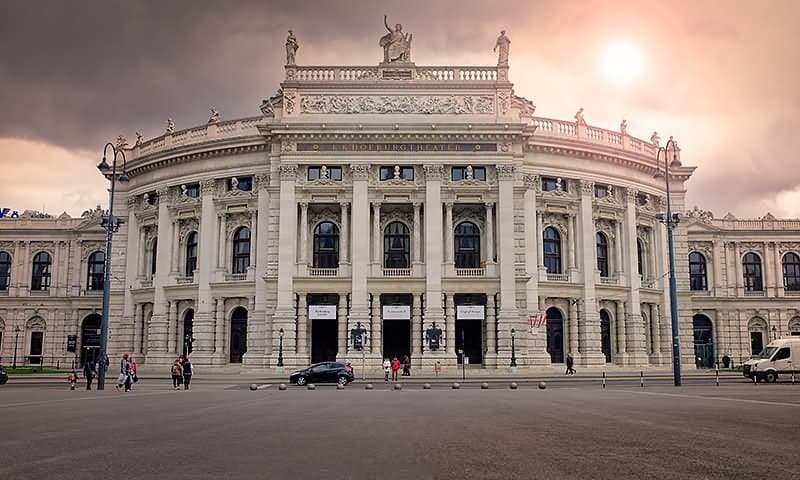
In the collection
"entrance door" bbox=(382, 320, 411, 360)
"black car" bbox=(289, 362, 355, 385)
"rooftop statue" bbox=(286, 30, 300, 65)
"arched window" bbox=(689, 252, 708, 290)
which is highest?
"rooftop statue" bbox=(286, 30, 300, 65)

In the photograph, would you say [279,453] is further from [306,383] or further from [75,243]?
[75,243]

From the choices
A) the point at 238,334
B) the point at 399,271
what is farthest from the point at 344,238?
the point at 238,334

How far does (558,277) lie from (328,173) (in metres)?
19.3

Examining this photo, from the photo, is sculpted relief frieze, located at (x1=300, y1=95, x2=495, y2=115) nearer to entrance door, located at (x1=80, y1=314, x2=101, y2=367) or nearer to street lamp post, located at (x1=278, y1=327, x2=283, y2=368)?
street lamp post, located at (x1=278, y1=327, x2=283, y2=368)

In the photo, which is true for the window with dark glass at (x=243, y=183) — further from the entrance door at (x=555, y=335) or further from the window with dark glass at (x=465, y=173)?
the entrance door at (x=555, y=335)

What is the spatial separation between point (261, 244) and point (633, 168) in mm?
31263

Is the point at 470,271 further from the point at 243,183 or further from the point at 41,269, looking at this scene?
the point at 41,269

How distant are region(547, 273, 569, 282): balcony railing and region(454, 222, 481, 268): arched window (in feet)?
19.1

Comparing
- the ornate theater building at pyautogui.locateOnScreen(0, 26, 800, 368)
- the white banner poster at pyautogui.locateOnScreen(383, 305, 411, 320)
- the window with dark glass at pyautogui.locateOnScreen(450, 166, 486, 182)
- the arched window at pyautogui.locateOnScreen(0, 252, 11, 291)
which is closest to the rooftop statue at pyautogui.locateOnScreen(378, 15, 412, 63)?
the ornate theater building at pyautogui.locateOnScreen(0, 26, 800, 368)

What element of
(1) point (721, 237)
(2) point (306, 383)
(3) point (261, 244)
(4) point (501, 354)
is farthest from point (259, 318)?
(1) point (721, 237)

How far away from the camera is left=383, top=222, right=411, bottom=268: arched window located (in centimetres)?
5506

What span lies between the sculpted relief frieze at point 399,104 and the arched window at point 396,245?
28.6ft

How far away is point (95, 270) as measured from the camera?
70.3 metres

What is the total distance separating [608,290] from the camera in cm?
5816
